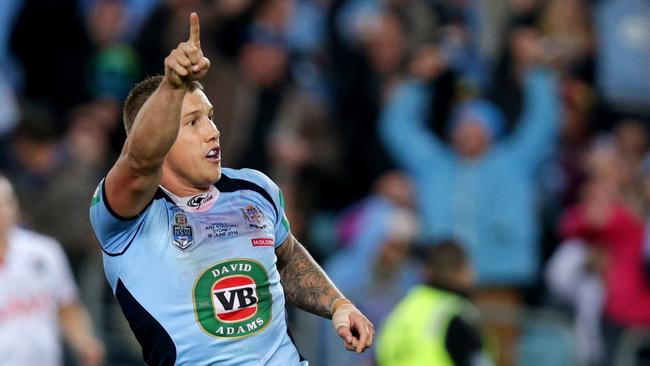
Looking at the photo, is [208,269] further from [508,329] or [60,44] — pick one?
[60,44]

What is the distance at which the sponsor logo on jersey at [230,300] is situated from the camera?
5246mm

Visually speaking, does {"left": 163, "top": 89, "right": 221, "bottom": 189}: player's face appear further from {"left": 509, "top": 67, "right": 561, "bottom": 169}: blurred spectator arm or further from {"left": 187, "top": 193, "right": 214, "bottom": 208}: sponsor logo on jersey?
{"left": 509, "top": 67, "right": 561, "bottom": 169}: blurred spectator arm

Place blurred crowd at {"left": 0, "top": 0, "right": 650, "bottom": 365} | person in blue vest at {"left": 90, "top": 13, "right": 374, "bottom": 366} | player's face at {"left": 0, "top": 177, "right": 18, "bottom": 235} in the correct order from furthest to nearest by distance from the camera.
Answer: blurred crowd at {"left": 0, "top": 0, "right": 650, "bottom": 365} → player's face at {"left": 0, "top": 177, "right": 18, "bottom": 235} → person in blue vest at {"left": 90, "top": 13, "right": 374, "bottom": 366}

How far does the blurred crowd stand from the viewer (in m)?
10.7

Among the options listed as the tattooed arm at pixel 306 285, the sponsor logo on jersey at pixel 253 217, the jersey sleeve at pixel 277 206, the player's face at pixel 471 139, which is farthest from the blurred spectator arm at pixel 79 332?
the sponsor logo on jersey at pixel 253 217

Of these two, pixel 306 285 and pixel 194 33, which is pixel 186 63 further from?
pixel 306 285

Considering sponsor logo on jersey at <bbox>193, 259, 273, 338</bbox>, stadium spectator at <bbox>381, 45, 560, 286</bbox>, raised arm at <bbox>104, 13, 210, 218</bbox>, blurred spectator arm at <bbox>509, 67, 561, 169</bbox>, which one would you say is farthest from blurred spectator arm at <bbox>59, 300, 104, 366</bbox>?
raised arm at <bbox>104, 13, 210, 218</bbox>

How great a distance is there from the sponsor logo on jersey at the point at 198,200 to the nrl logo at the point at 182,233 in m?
0.08

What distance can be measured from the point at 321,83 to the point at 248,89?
1262 mm

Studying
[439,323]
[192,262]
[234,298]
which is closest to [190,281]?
[192,262]

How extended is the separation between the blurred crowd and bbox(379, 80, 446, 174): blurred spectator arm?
17mm

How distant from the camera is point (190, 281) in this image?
17.2ft

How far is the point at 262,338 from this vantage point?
5.36m

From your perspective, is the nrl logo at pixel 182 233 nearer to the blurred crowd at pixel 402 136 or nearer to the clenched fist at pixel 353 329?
the clenched fist at pixel 353 329
